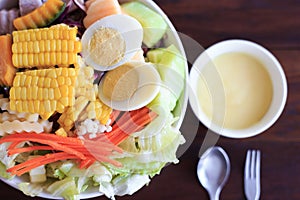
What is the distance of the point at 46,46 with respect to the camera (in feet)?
3.25

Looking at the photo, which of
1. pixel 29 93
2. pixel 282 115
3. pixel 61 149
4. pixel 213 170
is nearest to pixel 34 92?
pixel 29 93

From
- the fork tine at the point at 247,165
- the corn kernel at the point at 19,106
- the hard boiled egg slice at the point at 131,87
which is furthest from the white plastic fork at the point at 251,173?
the corn kernel at the point at 19,106

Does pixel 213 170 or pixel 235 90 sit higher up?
pixel 235 90

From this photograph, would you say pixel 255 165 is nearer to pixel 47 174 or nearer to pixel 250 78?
pixel 250 78

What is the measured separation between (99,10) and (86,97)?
0.18 m

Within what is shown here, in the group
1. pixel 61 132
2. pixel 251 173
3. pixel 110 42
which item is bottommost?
pixel 251 173

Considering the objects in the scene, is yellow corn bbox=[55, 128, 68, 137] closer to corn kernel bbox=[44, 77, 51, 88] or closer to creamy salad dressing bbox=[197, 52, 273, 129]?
corn kernel bbox=[44, 77, 51, 88]

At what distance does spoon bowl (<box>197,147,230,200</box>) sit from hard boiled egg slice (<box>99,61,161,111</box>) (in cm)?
26

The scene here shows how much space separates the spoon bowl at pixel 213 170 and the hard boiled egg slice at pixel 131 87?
0.86 feet

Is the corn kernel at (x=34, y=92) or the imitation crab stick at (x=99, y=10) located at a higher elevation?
the imitation crab stick at (x=99, y=10)

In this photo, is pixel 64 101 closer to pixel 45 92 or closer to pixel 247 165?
pixel 45 92

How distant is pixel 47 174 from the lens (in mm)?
1067

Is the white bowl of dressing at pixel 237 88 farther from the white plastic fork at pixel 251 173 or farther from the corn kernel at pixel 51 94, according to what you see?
the corn kernel at pixel 51 94

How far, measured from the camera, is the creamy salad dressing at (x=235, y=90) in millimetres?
1182
